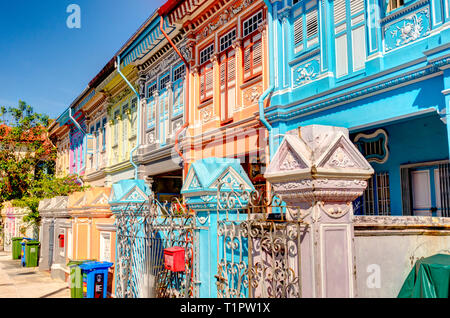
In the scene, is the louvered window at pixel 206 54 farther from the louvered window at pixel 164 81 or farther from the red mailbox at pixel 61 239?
the red mailbox at pixel 61 239

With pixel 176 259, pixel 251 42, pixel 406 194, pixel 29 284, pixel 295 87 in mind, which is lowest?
pixel 29 284

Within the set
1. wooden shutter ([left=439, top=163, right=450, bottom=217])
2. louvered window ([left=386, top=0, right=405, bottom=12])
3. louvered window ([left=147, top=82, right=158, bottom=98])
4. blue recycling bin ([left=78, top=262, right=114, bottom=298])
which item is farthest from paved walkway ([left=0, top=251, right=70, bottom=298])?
louvered window ([left=386, top=0, right=405, bottom=12])

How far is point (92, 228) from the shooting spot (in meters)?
11.6

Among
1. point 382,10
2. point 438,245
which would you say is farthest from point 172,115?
point 438,245

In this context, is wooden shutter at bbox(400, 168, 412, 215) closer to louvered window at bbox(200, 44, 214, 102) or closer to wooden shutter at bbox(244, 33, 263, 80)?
wooden shutter at bbox(244, 33, 263, 80)

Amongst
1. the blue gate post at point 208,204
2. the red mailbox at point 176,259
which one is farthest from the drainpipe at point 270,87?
the red mailbox at point 176,259

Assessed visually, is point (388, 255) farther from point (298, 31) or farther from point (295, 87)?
point (298, 31)

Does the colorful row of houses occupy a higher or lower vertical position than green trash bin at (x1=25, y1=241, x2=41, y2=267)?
higher

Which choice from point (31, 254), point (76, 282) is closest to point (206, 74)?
point (76, 282)

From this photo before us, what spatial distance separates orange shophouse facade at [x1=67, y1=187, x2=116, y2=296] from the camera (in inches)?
Answer: 419

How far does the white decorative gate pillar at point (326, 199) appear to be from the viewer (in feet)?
12.4

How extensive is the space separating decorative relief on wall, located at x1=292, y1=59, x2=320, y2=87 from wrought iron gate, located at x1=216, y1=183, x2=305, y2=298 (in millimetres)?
4284

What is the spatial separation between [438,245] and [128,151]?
599 inches

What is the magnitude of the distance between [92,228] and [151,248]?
4.94m
